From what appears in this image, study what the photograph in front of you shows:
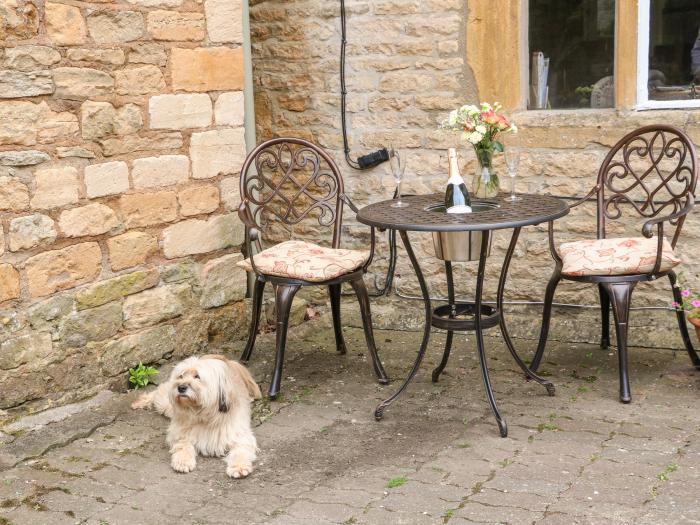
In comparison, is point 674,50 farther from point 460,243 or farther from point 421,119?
point 460,243

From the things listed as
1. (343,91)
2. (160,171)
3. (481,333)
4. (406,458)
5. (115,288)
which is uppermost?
(343,91)

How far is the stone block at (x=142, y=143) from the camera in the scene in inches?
190

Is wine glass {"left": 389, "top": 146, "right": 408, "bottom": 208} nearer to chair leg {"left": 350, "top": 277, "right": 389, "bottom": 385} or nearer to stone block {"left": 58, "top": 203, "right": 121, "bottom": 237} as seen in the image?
chair leg {"left": 350, "top": 277, "right": 389, "bottom": 385}

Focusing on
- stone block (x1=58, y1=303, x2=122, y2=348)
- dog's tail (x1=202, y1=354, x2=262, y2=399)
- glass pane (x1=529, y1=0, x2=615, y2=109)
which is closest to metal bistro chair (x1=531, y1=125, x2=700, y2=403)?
glass pane (x1=529, y1=0, x2=615, y2=109)

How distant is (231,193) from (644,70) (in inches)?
90.7

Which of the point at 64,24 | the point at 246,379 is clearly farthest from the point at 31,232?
the point at 246,379

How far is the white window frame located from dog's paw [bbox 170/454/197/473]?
298cm

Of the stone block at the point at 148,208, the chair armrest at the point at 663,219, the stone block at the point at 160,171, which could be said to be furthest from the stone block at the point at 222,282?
the chair armrest at the point at 663,219

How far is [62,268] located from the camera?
15.3ft

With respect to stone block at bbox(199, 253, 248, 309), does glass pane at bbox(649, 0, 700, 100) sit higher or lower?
higher

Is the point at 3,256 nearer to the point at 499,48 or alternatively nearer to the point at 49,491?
the point at 49,491

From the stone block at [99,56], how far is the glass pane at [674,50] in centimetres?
275

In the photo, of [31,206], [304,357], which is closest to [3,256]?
[31,206]

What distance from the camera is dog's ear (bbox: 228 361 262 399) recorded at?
4.46 m
